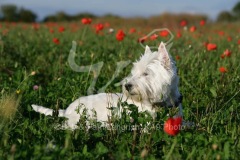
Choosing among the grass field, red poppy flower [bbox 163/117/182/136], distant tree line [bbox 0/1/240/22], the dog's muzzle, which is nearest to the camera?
red poppy flower [bbox 163/117/182/136]

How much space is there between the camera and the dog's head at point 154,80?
505 centimetres

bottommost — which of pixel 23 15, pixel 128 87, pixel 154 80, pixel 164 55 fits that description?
pixel 128 87

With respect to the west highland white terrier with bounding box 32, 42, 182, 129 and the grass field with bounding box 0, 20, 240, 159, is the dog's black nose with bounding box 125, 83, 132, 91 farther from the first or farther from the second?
the grass field with bounding box 0, 20, 240, 159

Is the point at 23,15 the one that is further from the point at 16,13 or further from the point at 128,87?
the point at 128,87

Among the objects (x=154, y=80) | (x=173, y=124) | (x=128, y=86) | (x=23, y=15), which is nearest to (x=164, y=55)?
(x=154, y=80)

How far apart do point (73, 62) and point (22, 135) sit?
4.14 m

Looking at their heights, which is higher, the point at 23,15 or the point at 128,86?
the point at 23,15

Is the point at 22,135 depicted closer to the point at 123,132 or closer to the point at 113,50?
the point at 123,132

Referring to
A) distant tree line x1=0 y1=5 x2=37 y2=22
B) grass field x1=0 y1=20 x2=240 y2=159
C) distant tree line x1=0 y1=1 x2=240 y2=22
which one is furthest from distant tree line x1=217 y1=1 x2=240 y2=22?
grass field x1=0 y1=20 x2=240 y2=159

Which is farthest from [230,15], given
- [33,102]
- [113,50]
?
[33,102]

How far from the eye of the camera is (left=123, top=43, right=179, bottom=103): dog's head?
5.05 m

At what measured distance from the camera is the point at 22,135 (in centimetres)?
441

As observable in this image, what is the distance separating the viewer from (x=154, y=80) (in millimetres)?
5203

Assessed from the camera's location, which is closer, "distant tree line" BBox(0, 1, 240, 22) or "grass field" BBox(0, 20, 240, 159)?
"grass field" BBox(0, 20, 240, 159)
